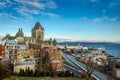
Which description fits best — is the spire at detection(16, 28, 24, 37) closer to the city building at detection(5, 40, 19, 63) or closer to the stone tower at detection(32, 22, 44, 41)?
the stone tower at detection(32, 22, 44, 41)

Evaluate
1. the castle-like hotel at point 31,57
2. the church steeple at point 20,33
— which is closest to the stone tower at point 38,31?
the church steeple at point 20,33

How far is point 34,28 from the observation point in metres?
104

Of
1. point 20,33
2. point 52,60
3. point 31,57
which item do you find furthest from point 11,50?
point 20,33

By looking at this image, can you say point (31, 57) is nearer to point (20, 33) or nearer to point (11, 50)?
point (11, 50)

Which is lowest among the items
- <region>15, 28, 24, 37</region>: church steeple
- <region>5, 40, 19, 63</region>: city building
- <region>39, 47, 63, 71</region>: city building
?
<region>39, 47, 63, 71</region>: city building

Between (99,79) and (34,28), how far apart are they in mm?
65878

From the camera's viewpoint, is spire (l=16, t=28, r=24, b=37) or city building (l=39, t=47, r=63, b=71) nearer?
city building (l=39, t=47, r=63, b=71)

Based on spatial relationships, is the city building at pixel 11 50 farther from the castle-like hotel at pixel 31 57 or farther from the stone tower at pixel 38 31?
the stone tower at pixel 38 31

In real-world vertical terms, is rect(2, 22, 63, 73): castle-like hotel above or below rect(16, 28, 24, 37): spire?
below

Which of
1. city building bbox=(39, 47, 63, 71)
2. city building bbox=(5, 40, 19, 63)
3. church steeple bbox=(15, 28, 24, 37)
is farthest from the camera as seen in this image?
church steeple bbox=(15, 28, 24, 37)

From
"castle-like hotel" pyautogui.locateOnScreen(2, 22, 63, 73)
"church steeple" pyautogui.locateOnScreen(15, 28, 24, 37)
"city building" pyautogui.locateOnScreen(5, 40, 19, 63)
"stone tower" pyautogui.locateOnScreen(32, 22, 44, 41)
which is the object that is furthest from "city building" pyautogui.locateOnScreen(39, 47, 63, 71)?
"stone tower" pyautogui.locateOnScreen(32, 22, 44, 41)

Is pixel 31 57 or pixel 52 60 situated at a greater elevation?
pixel 31 57

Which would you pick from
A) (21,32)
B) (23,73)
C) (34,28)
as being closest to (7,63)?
(23,73)

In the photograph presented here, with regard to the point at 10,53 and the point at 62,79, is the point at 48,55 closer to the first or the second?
the point at 10,53
